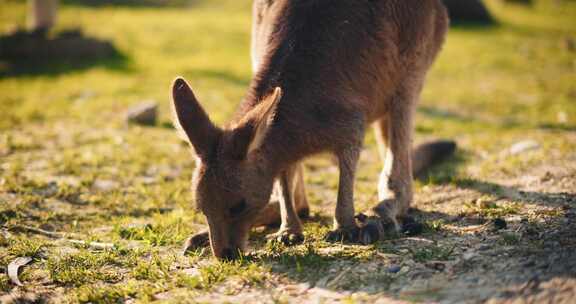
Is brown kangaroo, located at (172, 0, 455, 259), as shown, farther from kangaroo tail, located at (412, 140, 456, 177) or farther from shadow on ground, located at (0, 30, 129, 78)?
shadow on ground, located at (0, 30, 129, 78)

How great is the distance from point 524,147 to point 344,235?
3401 mm

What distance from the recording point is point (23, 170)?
6.60 metres

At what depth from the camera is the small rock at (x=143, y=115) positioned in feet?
28.3

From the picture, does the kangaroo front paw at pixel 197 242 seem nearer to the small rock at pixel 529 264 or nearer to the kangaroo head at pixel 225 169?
the kangaroo head at pixel 225 169

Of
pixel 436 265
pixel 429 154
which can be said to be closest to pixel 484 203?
pixel 436 265

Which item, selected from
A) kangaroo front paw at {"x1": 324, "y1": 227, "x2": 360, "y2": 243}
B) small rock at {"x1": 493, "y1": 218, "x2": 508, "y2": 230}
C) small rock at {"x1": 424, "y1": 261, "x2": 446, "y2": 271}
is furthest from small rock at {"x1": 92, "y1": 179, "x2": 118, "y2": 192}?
small rock at {"x1": 493, "y1": 218, "x2": 508, "y2": 230}

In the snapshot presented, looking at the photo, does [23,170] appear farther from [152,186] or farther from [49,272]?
[49,272]

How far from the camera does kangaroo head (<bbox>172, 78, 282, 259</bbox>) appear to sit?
160 inches

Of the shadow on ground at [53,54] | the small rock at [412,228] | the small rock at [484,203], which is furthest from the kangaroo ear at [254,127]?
the shadow on ground at [53,54]

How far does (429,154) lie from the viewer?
669cm

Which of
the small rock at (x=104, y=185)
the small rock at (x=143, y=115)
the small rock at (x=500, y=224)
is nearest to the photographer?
the small rock at (x=500, y=224)

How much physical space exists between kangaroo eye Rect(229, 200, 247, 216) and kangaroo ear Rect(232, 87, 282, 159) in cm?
32

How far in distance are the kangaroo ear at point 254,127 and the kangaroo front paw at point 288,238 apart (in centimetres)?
78

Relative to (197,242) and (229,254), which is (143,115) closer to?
(197,242)
